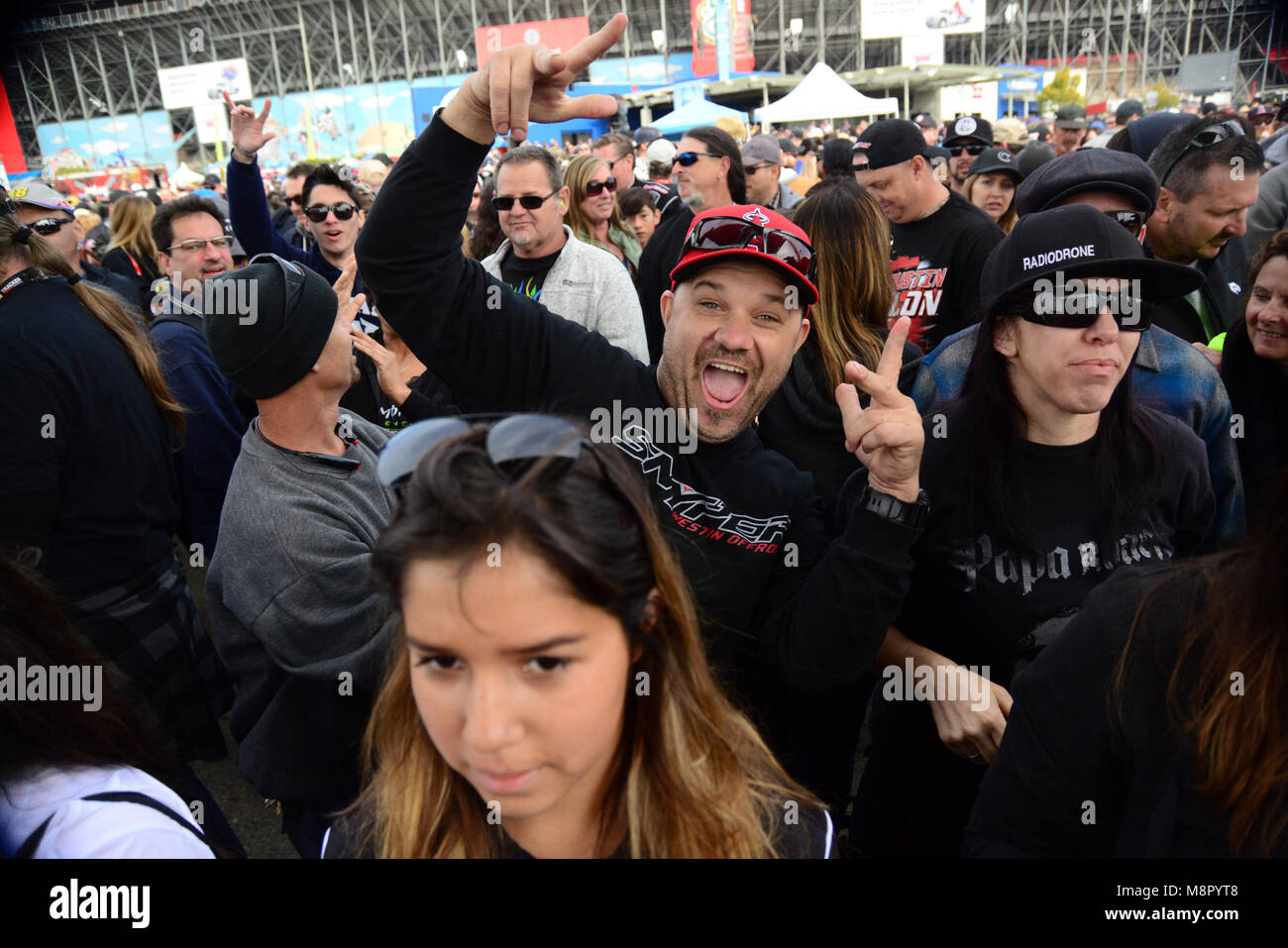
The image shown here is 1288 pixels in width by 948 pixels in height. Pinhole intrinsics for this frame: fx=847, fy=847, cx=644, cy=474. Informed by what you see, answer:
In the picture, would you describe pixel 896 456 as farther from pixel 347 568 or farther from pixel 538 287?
pixel 538 287

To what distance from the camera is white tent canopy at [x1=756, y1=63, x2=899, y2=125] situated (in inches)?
872

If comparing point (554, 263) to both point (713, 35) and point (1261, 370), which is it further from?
point (713, 35)

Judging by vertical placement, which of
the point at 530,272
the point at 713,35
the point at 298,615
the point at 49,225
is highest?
the point at 713,35

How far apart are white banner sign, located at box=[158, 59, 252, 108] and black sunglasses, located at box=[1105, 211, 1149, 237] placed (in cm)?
4275

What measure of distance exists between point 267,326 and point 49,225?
3763 millimetres

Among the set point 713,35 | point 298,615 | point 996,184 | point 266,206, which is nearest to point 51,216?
point 266,206

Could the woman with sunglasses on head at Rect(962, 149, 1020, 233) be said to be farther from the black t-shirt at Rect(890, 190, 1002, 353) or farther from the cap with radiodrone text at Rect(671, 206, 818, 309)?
the cap with radiodrone text at Rect(671, 206, 818, 309)

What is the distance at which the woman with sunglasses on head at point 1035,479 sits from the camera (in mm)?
1826

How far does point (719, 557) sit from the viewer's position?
180 centimetres

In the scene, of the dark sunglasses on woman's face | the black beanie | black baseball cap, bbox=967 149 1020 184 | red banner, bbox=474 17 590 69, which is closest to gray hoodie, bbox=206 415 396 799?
the black beanie

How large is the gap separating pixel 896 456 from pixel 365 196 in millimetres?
6806

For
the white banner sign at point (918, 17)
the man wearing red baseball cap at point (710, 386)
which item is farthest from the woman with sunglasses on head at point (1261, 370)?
the white banner sign at point (918, 17)

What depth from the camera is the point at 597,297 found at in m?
3.75
